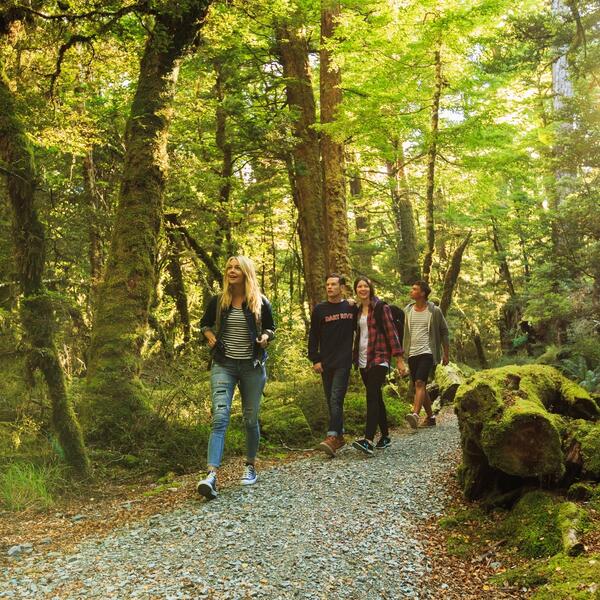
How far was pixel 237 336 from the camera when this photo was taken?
5.84 metres

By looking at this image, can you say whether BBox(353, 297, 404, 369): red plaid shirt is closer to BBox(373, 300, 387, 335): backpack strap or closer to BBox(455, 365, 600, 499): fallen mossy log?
BBox(373, 300, 387, 335): backpack strap

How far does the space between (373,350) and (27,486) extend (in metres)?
4.45

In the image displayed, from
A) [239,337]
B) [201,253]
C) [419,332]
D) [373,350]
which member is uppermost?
[201,253]

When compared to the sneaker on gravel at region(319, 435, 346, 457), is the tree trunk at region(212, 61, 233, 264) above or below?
above

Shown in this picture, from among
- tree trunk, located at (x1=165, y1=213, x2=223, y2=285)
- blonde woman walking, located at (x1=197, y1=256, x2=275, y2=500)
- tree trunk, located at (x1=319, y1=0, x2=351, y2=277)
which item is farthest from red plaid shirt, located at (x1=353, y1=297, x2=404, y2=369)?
tree trunk, located at (x1=165, y1=213, x2=223, y2=285)

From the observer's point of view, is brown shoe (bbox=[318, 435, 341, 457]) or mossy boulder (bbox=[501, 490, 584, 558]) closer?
mossy boulder (bbox=[501, 490, 584, 558])

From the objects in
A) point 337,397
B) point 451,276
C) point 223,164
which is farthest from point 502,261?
point 337,397

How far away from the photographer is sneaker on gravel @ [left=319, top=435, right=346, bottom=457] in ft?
23.7

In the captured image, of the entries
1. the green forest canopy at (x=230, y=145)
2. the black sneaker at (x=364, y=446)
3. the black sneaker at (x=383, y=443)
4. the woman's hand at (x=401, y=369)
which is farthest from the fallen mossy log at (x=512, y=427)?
the green forest canopy at (x=230, y=145)

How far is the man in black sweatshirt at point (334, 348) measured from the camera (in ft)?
24.3

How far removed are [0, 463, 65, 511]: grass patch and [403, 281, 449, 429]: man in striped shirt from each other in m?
5.32

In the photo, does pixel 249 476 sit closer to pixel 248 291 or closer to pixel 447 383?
pixel 248 291

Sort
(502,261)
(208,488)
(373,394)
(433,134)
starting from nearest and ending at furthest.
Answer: (208,488)
(373,394)
(433,134)
(502,261)

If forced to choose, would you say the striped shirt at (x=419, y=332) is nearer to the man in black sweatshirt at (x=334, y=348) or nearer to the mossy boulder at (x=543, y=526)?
the man in black sweatshirt at (x=334, y=348)
